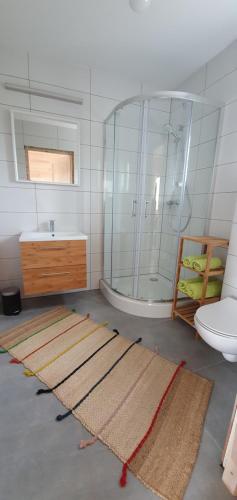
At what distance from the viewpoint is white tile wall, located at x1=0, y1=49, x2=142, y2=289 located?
2014 mm

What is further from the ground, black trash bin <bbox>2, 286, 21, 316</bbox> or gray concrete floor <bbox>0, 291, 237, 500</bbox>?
black trash bin <bbox>2, 286, 21, 316</bbox>

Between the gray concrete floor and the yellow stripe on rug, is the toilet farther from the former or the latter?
the yellow stripe on rug

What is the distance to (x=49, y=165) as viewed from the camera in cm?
221

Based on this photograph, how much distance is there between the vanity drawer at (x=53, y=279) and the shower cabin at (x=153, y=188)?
18.0 inches

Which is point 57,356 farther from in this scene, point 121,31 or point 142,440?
point 121,31

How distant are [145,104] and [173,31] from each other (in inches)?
20.5

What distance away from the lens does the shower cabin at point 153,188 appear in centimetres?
202

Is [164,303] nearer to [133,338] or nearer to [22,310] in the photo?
[133,338]

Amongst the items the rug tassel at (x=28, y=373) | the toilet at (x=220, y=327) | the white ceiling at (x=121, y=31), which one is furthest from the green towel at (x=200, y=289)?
the white ceiling at (x=121, y=31)

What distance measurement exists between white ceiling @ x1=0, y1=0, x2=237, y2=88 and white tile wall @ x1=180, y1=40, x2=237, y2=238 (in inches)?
5.0

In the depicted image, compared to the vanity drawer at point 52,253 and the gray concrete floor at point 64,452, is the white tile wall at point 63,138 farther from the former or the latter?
the gray concrete floor at point 64,452

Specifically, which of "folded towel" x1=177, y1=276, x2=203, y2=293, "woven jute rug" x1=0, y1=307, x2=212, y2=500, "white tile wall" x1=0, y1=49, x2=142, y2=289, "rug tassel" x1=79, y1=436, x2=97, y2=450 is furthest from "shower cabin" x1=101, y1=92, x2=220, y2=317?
"rug tassel" x1=79, y1=436, x2=97, y2=450

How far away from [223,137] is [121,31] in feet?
3.94

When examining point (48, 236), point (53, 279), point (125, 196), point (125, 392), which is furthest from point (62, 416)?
point (125, 196)
